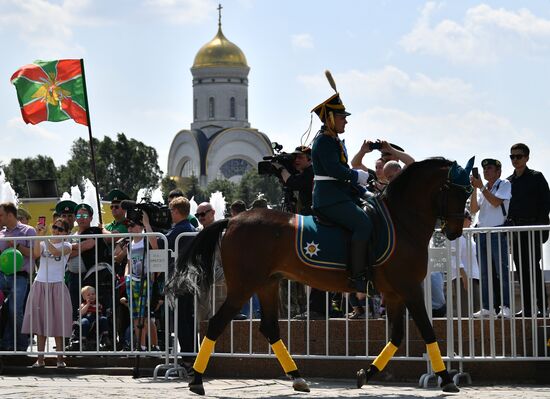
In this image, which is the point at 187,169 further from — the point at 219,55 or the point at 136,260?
the point at 136,260

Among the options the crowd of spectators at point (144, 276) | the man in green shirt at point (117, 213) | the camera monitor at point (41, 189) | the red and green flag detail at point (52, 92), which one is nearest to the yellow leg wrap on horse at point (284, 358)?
the crowd of spectators at point (144, 276)

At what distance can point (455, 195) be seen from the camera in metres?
11.8

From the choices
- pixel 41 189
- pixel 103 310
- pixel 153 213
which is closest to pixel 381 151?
pixel 153 213

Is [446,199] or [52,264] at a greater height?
[446,199]

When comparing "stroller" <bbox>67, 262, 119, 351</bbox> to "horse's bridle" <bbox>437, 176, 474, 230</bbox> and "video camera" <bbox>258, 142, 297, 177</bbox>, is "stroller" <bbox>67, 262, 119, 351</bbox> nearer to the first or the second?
"video camera" <bbox>258, 142, 297, 177</bbox>

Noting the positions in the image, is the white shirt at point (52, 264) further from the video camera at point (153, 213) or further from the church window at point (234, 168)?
the church window at point (234, 168)

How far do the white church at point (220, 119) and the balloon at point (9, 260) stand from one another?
12928 cm

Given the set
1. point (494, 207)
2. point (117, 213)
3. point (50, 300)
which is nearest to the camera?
point (50, 300)

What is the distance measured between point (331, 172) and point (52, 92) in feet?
36.8

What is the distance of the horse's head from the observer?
1184cm

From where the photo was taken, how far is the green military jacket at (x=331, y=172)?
11.8 meters

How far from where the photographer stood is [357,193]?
1198 centimetres

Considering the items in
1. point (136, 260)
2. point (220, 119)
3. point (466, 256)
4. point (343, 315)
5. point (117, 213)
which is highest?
point (220, 119)

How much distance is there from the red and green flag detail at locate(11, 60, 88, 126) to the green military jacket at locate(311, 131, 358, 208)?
404 inches
